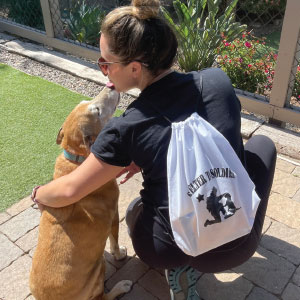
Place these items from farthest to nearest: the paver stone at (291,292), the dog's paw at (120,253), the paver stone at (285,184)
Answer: the paver stone at (285,184), the dog's paw at (120,253), the paver stone at (291,292)

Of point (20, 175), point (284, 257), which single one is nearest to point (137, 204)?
point (284, 257)

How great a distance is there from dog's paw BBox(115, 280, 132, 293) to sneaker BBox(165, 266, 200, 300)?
0.41 meters

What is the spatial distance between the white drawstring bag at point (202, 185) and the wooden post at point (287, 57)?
2651 mm

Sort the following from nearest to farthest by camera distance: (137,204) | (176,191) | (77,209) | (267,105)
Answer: (176,191), (77,209), (137,204), (267,105)

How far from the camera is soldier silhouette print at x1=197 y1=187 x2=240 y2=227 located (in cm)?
172

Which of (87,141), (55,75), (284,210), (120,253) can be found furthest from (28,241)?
(55,75)

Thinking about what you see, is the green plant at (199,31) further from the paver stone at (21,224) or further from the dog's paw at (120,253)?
the dog's paw at (120,253)

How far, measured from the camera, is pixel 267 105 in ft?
14.2

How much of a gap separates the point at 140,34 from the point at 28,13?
675 cm

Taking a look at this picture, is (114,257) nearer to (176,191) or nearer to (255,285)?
(255,285)

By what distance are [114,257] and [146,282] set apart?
0.32 metres

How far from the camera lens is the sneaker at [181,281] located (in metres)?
2.18

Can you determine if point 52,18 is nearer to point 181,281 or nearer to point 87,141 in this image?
point 87,141

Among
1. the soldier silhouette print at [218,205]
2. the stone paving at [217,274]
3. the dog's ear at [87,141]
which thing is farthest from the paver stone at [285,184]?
the dog's ear at [87,141]
